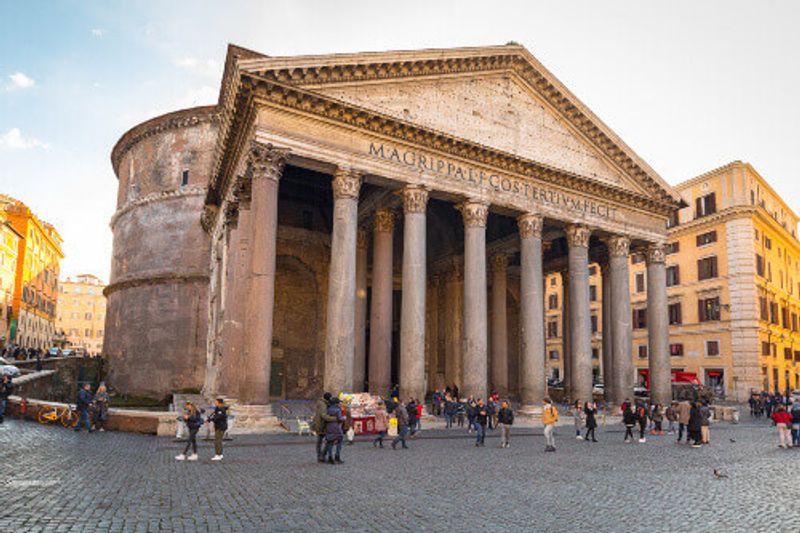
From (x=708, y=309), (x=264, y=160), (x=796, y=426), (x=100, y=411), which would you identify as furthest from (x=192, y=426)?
(x=708, y=309)

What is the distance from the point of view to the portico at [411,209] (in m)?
15.9

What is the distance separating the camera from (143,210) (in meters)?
32.1

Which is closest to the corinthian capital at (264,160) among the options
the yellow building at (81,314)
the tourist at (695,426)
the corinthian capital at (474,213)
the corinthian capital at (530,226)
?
the corinthian capital at (474,213)

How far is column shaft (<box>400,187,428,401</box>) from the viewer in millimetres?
17219

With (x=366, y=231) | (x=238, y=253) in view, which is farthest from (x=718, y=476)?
(x=366, y=231)

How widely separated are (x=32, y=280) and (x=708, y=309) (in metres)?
60.0

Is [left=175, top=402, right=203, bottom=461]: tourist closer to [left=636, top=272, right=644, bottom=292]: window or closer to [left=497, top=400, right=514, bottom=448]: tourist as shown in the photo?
[left=497, top=400, right=514, bottom=448]: tourist

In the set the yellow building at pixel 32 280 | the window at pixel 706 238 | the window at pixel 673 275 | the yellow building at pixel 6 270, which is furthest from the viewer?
the yellow building at pixel 32 280

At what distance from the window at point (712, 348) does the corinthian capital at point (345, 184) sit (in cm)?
2873

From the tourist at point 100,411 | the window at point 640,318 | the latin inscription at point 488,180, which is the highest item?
the latin inscription at point 488,180

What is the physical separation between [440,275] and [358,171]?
13.3 meters

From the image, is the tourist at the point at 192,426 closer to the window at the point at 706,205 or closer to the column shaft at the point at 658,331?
the column shaft at the point at 658,331

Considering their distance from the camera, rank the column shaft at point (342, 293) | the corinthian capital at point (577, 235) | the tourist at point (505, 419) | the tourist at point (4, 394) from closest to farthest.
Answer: the tourist at point (505, 419) → the column shaft at point (342, 293) → the tourist at point (4, 394) → the corinthian capital at point (577, 235)

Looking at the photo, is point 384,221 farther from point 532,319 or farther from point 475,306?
point 532,319
